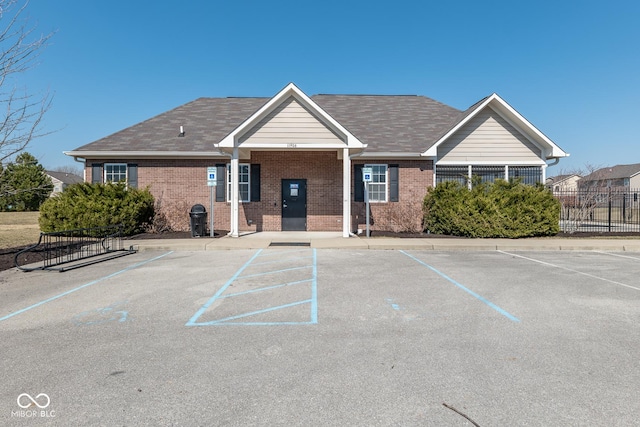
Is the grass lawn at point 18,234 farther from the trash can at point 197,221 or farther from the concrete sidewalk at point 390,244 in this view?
the trash can at point 197,221

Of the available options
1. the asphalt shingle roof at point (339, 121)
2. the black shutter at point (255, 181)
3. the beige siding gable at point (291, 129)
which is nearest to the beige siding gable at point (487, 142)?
the asphalt shingle roof at point (339, 121)

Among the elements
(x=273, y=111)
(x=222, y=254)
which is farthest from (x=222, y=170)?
(x=222, y=254)

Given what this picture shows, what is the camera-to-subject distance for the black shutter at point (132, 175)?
57.4 feet

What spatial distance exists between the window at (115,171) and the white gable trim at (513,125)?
1367 centimetres

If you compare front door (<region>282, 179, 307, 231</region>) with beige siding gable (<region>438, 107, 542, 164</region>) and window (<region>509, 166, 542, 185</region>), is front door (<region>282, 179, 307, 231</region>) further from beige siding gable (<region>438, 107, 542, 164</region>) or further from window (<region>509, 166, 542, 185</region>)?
window (<region>509, 166, 542, 185</region>)

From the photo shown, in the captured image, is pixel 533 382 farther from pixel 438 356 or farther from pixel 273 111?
pixel 273 111

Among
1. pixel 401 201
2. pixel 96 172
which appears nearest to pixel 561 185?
pixel 401 201

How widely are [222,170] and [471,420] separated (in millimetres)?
16207

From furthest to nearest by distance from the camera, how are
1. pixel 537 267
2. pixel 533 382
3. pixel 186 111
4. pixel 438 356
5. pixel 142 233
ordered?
pixel 186 111
pixel 142 233
pixel 537 267
pixel 438 356
pixel 533 382

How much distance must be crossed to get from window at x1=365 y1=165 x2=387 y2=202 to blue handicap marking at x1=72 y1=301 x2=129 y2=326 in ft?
43.7

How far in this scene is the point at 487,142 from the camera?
58.2ft

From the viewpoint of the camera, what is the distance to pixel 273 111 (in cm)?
1488

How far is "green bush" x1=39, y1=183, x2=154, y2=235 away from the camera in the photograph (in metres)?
14.6

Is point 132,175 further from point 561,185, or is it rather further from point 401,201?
point 561,185
